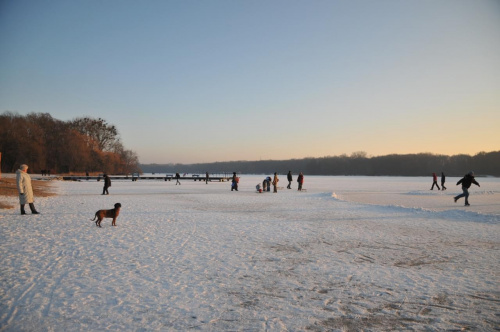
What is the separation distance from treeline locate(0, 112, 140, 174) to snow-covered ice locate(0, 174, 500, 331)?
61.5m

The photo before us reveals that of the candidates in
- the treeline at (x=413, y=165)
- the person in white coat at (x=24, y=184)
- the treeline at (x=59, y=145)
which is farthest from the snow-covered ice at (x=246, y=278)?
the treeline at (x=413, y=165)

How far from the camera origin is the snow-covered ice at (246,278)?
11.6 ft

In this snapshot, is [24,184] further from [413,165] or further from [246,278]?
[413,165]

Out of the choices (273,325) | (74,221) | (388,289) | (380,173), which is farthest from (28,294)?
(380,173)

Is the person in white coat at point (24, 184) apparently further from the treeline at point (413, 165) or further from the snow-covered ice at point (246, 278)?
the treeline at point (413, 165)

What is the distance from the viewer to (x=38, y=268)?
5285 millimetres

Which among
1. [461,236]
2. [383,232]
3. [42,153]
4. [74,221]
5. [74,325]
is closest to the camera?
[74,325]

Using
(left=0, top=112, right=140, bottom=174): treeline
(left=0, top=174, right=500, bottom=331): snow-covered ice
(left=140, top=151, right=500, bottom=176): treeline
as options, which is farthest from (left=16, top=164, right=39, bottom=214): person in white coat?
(left=140, top=151, right=500, bottom=176): treeline

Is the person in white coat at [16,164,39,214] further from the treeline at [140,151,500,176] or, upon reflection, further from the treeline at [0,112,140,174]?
the treeline at [140,151,500,176]

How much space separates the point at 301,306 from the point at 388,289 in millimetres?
1524

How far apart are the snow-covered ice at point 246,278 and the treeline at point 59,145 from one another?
61.5 meters

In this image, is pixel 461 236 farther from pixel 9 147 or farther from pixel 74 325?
pixel 9 147

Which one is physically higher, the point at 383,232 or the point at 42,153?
the point at 42,153

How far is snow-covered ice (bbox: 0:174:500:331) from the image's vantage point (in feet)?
11.6
